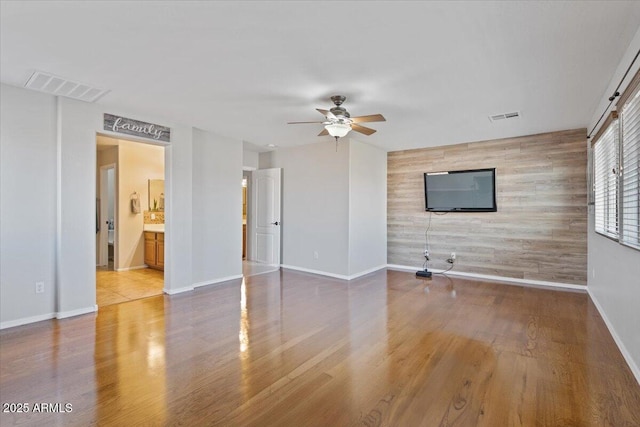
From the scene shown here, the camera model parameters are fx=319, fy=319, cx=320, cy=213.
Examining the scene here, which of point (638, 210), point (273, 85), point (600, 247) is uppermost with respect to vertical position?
point (273, 85)

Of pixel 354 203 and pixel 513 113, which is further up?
pixel 513 113

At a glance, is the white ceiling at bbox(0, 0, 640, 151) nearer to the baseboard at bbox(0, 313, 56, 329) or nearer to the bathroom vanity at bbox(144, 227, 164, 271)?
the baseboard at bbox(0, 313, 56, 329)

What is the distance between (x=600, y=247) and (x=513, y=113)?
1.98 meters

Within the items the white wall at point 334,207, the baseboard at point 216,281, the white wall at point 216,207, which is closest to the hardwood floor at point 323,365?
the baseboard at point 216,281

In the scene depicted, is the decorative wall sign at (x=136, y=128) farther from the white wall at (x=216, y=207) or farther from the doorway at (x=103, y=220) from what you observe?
the doorway at (x=103, y=220)

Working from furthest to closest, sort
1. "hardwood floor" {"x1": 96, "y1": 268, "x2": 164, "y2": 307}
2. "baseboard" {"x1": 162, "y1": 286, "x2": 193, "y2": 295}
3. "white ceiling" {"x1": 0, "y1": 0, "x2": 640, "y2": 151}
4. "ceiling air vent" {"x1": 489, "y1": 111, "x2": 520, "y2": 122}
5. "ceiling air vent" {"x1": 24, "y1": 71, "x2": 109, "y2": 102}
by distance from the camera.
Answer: "baseboard" {"x1": 162, "y1": 286, "x2": 193, "y2": 295}, "hardwood floor" {"x1": 96, "y1": 268, "x2": 164, "y2": 307}, "ceiling air vent" {"x1": 489, "y1": 111, "x2": 520, "y2": 122}, "ceiling air vent" {"x1": 24, "y1": 71, "x2": 109, "y2": 102}, "white ceiling" {"x1": 0, "y1": 0, "x2": 640, "y2": 151}

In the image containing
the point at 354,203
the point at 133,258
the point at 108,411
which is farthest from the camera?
the point at 133,258

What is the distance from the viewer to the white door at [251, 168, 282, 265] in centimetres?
674

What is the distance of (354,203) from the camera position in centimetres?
580

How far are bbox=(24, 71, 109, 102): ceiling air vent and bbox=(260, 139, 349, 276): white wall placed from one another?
A: 11.6 ft

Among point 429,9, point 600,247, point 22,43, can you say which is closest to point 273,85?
point 429,9

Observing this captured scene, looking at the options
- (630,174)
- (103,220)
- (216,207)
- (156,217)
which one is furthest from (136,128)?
(630,174)

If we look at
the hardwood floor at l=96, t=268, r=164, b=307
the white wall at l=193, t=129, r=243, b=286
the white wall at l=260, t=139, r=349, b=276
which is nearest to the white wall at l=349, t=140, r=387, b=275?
the white wall at l=260, t=139, r=349, b=276

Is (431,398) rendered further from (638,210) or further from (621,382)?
(638,210)
